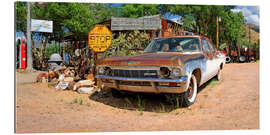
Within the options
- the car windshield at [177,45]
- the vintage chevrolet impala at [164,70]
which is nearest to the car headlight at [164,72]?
the vintage chevrolet impala at [164,70]

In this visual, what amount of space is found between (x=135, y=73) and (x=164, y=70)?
419 mm

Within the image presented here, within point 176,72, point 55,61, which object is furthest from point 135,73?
point 55,61

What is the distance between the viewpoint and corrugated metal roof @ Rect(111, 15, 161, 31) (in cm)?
577

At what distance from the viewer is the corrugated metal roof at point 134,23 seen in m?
5.77

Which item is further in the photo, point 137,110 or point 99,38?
point 99,38

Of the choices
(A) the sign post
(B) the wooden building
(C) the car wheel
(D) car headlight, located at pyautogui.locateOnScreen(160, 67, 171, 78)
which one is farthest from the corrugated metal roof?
(D) car headlight, located at pyautogui.locateOnScreen(160, 67, 171, 78)

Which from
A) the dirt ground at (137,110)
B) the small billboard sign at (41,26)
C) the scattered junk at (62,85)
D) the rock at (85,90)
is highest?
the small billboard sign at (41,26)

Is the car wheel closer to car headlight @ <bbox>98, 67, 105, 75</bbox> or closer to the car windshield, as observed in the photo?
the car windshield

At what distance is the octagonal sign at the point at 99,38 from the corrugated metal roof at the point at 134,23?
148 cm

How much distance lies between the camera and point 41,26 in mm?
3895

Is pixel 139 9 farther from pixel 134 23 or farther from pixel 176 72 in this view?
pixel 176 72

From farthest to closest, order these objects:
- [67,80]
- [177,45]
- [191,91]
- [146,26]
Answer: [146,26] → [67,80] → [177,45] → [191,91]

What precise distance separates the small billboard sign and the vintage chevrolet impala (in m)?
1.53

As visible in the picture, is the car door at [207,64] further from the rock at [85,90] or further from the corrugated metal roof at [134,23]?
the rock at [85,90]
